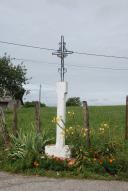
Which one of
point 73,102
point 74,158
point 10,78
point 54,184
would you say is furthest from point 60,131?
point 73,102

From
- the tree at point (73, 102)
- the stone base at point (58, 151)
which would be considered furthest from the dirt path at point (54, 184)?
the tree at point (73, 102)

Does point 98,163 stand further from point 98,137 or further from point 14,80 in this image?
point 14,80

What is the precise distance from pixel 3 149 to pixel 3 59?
38985 millimetres

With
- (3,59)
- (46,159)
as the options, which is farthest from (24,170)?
(3,59)

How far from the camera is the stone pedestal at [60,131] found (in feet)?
37.4

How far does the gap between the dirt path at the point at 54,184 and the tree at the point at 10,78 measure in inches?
1611

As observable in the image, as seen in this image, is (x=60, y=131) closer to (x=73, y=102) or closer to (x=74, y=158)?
(x=74, y=158)

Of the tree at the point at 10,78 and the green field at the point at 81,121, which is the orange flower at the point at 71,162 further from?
the tree at the point at 10,78

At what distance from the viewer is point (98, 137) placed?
42.6 feet

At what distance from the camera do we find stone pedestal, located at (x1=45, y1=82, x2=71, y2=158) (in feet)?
37.4

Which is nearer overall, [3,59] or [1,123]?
[1,123]

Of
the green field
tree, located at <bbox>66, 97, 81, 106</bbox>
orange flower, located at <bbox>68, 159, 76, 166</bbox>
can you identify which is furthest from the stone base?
tree, located at <bbox>66, 97, 81, 106</bbox>

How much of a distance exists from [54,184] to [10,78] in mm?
41915

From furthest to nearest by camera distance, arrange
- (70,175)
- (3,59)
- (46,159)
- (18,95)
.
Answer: (18,95)
(3,59)
(46,159)
(70,175)
